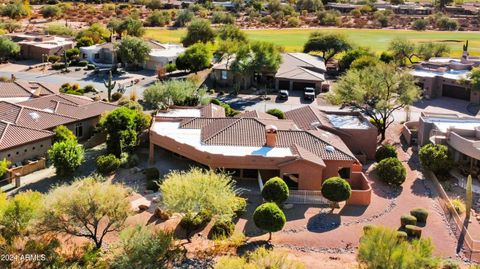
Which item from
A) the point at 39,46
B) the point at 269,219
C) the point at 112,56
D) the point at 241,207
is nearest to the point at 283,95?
the point at 112,56

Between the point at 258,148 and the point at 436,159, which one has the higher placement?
the point at 258,148

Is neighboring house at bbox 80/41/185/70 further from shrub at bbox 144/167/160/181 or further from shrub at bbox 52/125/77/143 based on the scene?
shrub at bbox 144/167/160/181

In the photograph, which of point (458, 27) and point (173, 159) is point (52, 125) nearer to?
point (173, 159)

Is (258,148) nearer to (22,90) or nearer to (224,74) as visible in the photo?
(22,90)

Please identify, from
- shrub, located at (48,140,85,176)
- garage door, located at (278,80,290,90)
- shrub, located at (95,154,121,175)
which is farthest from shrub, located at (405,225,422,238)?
garage door, located at (278,80,290,90)

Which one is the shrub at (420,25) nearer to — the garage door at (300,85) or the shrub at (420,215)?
the garage door at (300,85)

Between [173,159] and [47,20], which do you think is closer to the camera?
[173,159]

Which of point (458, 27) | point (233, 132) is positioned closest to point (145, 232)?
point (233, 132)
